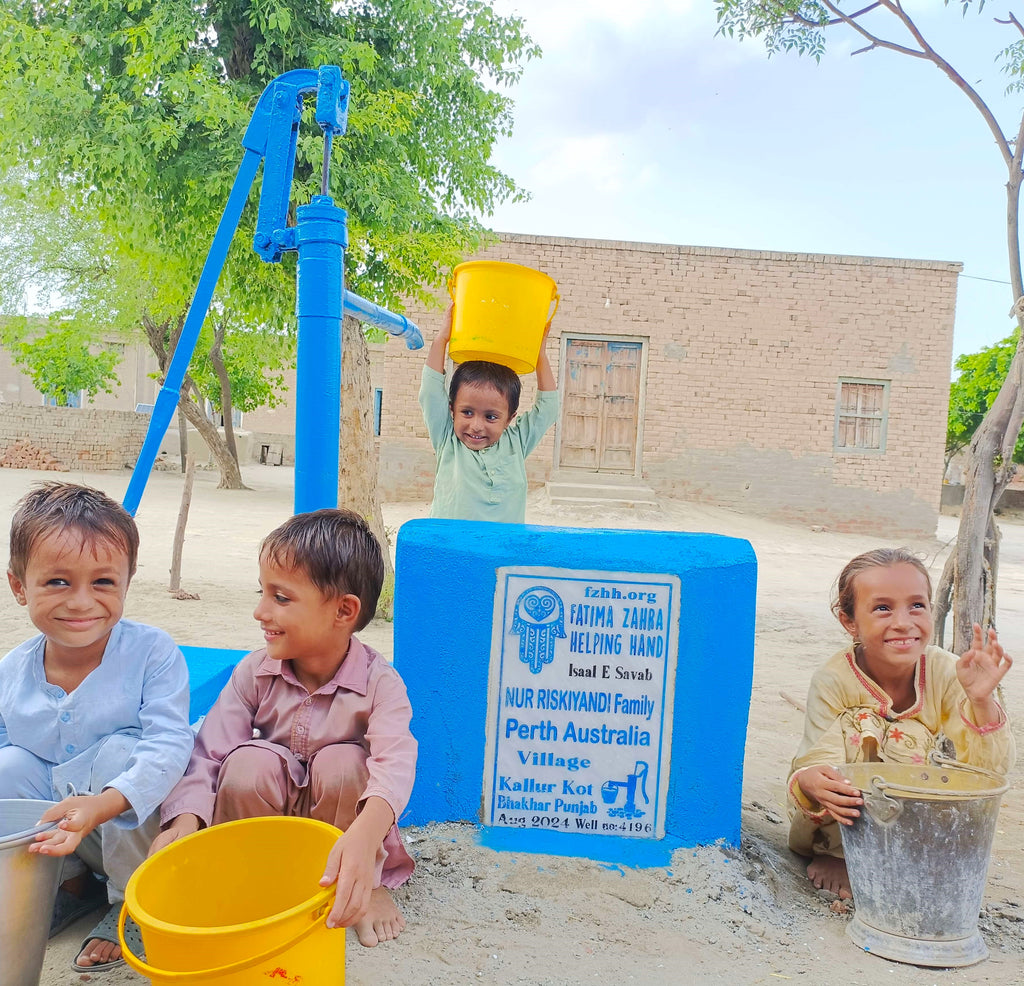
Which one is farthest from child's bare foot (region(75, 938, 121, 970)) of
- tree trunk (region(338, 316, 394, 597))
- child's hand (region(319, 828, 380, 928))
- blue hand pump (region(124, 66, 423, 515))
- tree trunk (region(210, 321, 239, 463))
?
tree trunk (region(210, 321, 239, 463))

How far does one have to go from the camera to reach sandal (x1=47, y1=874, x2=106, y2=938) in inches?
70.9

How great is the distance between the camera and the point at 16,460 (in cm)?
1738

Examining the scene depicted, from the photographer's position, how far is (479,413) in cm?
288

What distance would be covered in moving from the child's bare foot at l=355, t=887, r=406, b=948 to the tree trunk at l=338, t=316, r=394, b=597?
12.2 feet

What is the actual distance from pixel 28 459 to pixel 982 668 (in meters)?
18.8

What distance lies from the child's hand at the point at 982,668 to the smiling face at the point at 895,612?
0.15 metres

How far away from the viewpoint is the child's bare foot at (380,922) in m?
1.76

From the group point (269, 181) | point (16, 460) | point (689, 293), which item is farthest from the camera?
point (16, 460)

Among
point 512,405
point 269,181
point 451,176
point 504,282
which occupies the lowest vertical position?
point 512,405

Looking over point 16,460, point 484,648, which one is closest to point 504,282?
point 484,648

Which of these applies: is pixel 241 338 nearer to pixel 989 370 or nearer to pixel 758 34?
pixel 758 34

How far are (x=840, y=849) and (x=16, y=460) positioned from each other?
18.6m

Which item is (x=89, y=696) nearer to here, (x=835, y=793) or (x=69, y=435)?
(x=835, y=793)

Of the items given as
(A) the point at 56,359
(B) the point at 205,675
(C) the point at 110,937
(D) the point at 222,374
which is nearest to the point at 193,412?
(D) the point at 222,374
